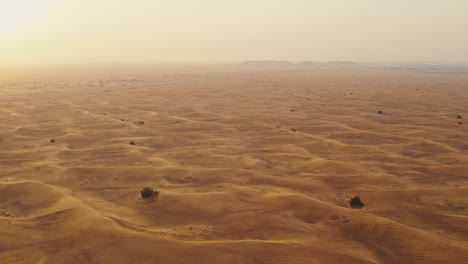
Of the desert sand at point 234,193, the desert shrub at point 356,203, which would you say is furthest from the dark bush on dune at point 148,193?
the desert shrub at point 356,203

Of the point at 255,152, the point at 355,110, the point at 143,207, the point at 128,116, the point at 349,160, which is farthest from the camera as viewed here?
the point at 355,110

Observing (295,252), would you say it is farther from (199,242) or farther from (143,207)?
(143,207)

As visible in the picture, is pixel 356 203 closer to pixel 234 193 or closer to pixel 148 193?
pixel 234 193

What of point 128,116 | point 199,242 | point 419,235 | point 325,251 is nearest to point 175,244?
point 199,242

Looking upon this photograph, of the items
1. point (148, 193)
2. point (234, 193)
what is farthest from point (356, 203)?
point (148, 193)

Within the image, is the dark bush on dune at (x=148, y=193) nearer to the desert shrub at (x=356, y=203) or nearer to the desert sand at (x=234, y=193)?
the desert sand at (x=234, y=193)

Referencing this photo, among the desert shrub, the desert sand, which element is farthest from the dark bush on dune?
the desert shrub

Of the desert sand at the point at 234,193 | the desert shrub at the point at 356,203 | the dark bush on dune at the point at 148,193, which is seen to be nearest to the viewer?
the desert sand at the point at 234,193

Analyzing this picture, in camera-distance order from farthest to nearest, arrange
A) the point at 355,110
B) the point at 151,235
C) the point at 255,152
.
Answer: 1. the point at 355,110
2. the point at 255,152
3. the point at 151,235
